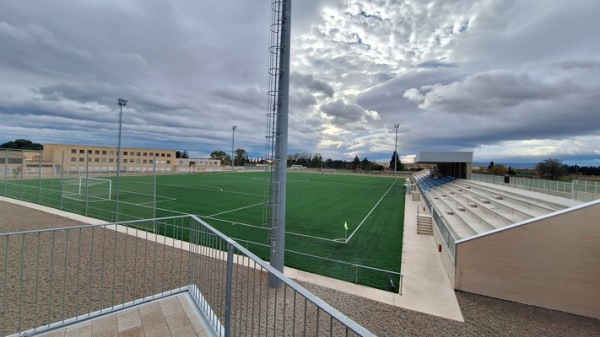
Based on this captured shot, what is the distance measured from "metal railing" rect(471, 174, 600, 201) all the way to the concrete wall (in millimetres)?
5789

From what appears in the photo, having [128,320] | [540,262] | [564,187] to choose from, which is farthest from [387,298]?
[564,187]

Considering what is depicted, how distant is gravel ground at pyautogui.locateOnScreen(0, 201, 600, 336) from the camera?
6352 millimetres

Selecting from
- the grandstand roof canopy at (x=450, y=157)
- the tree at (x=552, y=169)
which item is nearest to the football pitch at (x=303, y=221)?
the grandstand roof canopy at (x=450, y=157)

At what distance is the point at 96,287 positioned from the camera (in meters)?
7.14

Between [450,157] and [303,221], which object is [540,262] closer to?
[303,221]

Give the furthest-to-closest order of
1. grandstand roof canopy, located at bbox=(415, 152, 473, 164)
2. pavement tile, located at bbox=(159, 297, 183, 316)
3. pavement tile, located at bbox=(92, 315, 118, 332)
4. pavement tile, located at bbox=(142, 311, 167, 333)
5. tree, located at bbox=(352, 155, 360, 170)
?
tree, located at bbox=(352, 155, 360, 170) → grandstand roof canopy, located at bbox=(415, 152, 473, 164) → pavement tile, located at bbox=(159, 297, 183, 316) → pavement tile, located at bbox=(142, 311, 167, 333) → pavement tile, located at bbox=(92, 315, 118, 332)

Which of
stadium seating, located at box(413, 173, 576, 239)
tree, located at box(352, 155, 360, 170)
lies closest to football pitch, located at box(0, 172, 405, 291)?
stadium seating, located at box(413, 173, 576, 239)

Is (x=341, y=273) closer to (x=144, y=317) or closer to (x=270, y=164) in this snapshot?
(x=270, y=164)

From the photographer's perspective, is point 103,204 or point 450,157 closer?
point 103,204

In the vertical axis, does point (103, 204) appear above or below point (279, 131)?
below

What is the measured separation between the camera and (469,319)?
6.97m

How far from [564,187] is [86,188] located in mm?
26478

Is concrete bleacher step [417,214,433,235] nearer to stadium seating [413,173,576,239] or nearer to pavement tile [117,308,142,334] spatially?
stadium seating [413,173,576,239]

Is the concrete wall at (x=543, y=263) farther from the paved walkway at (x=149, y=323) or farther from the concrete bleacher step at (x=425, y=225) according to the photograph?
the paved walkway at (x=149, y=323)
